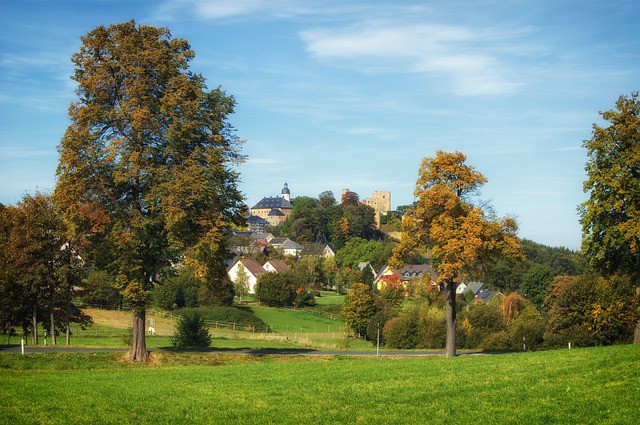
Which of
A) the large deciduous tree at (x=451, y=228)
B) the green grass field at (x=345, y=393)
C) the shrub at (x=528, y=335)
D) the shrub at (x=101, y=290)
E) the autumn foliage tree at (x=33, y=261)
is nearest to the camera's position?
the green grass field at (x=345, y=393)

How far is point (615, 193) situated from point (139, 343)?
2466 cm

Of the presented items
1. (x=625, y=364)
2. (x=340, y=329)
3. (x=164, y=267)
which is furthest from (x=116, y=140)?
(x=340, y=329)

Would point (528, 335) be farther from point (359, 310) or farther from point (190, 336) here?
point (190, 336)

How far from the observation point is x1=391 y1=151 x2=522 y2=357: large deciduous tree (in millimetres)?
34031

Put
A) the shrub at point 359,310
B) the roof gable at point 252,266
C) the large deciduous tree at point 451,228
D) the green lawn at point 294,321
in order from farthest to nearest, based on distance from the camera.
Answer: the roof gable at point 252,266 < the green lawn at point 294,321 < the shrub at point 359,310 < the large deciduous tree at point 451,228

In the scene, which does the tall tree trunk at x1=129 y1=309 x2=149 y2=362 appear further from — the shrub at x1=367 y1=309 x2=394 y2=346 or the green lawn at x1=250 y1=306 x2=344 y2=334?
the green lawn at x1=250 y1=306 x2=344 y2=334

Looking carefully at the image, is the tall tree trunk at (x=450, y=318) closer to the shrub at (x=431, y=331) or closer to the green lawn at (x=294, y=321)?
the shrub at (x=431, y=331)

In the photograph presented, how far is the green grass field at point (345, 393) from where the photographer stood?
14.5 m

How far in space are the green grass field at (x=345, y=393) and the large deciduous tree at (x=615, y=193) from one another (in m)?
13.4

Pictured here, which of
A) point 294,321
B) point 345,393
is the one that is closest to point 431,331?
point 294,321

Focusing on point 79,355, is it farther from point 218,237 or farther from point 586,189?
point 586,189

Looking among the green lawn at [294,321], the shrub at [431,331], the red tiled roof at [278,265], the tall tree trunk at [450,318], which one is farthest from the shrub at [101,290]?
the red tiled roof at [278,265]

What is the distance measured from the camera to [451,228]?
34.6 meters

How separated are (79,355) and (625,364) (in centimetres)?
2202
